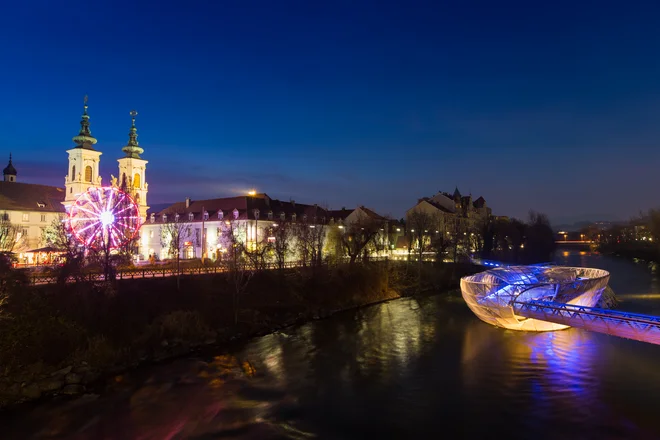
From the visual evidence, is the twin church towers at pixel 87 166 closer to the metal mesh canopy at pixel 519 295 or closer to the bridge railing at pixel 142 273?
the bridge railing at pixel 142 273

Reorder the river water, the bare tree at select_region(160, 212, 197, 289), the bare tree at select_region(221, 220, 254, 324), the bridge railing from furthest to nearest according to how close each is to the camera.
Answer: the bare tree at select_region(160, 212, 197, 289), the bare tree at select_region(221, 220, 254, 324), the bridge railing, the river water

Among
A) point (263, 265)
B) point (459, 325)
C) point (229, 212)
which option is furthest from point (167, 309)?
point (229, 212)

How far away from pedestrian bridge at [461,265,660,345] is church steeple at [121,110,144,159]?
175 feet

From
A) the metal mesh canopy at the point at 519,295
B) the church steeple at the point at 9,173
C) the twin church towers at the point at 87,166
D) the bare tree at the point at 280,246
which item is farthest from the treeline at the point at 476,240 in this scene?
the church steeple at the point at 9,173

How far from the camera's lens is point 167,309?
28672 millimetres

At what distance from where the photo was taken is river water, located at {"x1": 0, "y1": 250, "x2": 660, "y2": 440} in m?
Answer: 15.4

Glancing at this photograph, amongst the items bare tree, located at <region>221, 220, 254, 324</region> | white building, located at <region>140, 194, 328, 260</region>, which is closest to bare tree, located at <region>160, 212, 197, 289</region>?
white building, located at <region>140, 194, 328, 260</region>

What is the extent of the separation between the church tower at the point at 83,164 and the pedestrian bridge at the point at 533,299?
2088 inches

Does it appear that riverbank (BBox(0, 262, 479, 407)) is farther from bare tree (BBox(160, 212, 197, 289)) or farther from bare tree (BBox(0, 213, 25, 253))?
bare tree (BBox(160, 212, 197, 289))

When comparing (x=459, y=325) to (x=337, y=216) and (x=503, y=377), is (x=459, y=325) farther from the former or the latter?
(x=337, y=216)

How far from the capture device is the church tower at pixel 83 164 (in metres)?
59.8

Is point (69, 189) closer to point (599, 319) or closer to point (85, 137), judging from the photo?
point (85, 137)

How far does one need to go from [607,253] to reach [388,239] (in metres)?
77.3

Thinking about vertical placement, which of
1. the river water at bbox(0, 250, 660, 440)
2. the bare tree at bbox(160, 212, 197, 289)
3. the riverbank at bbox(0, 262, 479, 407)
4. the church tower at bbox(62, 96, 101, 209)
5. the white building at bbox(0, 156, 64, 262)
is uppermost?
the church tower at bbox(62, 96, 101, 209)
